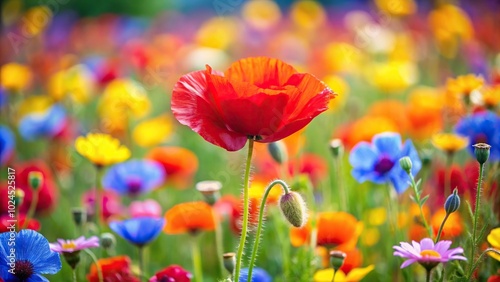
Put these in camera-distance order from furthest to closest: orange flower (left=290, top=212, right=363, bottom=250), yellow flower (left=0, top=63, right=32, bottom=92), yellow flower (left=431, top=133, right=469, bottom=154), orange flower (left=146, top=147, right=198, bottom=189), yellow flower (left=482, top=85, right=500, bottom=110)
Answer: yellow flower (left=0, top=63, right=32, bottom=92) → orange flower (left=146, top=147, right=198, bottom=189) → yellow flower (left=482, top=85, right=500, bottom=110) → yellow flower (left=431, top=133, right=469, bottom=154) → orange flower (left=290, top=212, right=363, bottom=250)

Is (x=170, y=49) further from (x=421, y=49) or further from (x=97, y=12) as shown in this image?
(x=97, y=12)

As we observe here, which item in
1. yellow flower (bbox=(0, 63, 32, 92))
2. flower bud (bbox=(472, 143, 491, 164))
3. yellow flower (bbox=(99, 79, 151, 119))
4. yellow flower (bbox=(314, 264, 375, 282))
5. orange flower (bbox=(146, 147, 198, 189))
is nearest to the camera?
flower bud (bbox=(472, 143, 491, 164))

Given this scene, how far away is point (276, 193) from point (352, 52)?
4.62 feet

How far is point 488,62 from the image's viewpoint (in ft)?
9.67

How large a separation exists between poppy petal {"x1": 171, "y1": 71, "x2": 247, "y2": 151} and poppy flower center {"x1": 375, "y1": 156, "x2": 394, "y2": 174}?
0.46 meters

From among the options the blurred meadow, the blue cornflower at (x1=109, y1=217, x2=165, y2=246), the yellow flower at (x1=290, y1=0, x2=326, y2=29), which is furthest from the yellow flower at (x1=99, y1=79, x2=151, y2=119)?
the yellow flower at (x1=290, y1=0, x2=326, y2=29)

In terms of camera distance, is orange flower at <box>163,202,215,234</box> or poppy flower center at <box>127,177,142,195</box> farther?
poppy flower center at <box>127,177,142,195</box>

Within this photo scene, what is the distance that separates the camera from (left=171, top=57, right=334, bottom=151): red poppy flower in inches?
35.0

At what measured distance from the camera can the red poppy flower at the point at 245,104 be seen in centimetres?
89

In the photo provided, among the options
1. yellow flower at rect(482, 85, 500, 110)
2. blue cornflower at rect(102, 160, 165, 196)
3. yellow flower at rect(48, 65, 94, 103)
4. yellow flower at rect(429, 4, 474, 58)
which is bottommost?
blue cornflower at rect(102, 160, 165, 196)

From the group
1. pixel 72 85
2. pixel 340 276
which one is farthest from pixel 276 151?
pixel 72 85

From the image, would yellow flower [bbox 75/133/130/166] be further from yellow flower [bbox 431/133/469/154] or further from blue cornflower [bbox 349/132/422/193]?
yellow flower [bbox 431/133/469/154]

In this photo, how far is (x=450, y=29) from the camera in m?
2.83

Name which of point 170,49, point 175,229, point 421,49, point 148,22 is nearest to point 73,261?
point 175,229
